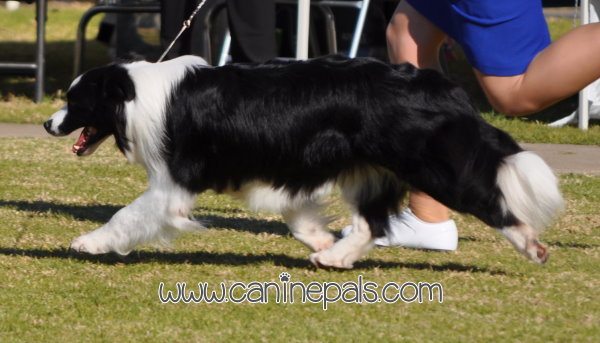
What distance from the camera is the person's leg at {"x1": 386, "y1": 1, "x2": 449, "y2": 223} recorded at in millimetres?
5008

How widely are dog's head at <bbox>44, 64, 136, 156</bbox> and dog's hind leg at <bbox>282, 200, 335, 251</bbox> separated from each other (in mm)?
754

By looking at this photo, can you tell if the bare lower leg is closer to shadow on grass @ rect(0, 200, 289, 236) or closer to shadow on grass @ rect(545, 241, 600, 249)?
shadow on grass @ rect(545, 241, 600, 249)

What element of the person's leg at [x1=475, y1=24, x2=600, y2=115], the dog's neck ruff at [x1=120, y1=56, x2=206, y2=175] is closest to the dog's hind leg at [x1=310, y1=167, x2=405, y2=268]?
the person's leg at [x1=475, y1=24, x2=600, y2=115]

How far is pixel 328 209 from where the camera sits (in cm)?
501

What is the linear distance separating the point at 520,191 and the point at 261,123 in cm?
97

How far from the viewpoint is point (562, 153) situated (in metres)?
8.02

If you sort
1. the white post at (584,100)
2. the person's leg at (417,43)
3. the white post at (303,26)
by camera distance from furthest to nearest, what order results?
1. the white post at (584,100)
2. the white post at (303,26)
3. the person's leg at (417,43)

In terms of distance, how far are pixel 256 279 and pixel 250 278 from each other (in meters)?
0.03

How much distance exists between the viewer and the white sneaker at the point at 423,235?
5.09 metres

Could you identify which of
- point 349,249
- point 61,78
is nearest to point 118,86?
point 349,249

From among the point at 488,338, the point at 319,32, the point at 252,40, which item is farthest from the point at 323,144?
the point at 319,32

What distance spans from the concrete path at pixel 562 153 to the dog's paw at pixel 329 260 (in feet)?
9.79

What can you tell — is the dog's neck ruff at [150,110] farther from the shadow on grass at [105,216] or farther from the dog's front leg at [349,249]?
the shadow on grass at [105,216]

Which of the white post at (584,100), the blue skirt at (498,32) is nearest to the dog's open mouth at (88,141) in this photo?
the blue skirt at (498,32)
